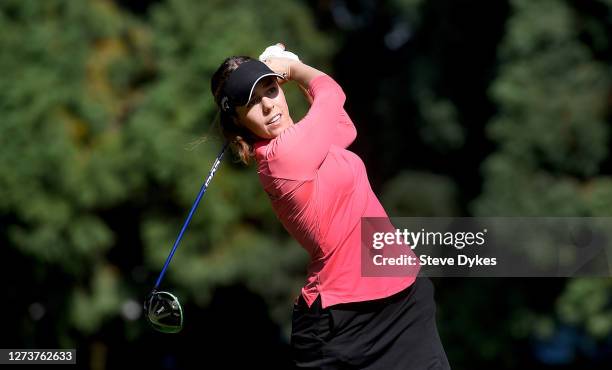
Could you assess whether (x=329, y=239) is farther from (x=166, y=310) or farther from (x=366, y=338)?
(x=166, y=310)

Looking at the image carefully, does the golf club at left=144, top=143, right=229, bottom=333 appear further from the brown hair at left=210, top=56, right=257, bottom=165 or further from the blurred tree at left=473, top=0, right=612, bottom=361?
the blurred tree at left=473, top=0, right=612, bottom=361

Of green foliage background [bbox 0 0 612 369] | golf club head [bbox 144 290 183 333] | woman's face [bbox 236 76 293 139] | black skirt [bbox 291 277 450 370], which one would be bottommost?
black skirt [bbox 291 277 450 370]

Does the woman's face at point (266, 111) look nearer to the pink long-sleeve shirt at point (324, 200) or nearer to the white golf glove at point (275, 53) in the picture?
the pink long-sleeve shirt at point (324, 200)

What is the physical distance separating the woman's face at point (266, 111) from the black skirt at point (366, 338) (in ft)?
1.66

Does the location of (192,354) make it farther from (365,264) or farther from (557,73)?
(365,264)

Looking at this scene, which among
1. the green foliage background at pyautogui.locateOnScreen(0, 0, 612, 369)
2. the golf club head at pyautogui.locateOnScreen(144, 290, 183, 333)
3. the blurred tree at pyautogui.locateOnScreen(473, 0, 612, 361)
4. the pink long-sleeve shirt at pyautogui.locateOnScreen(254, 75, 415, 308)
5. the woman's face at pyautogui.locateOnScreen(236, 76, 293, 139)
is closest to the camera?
the pink long-sleeve shirt at pyautogui.locateOnScreen(254, 75, 415, 308)

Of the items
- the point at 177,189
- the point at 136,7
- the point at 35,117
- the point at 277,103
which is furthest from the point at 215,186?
the point at 277,103

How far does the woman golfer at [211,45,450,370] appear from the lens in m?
2.52

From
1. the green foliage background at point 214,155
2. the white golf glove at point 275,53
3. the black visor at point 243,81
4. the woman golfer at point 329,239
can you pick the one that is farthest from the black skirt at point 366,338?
the green foliage background at point 214,155

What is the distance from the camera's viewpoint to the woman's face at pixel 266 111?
265 cm

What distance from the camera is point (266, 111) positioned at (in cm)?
266

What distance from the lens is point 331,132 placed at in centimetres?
257

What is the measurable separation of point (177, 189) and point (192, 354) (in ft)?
6.68

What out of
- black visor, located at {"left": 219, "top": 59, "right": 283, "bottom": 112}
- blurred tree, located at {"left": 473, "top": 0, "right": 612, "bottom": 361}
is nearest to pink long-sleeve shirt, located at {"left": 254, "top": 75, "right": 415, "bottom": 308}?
black visor, located at {"left": 219, "top": 59, "right": 283, "bottom": 112}
